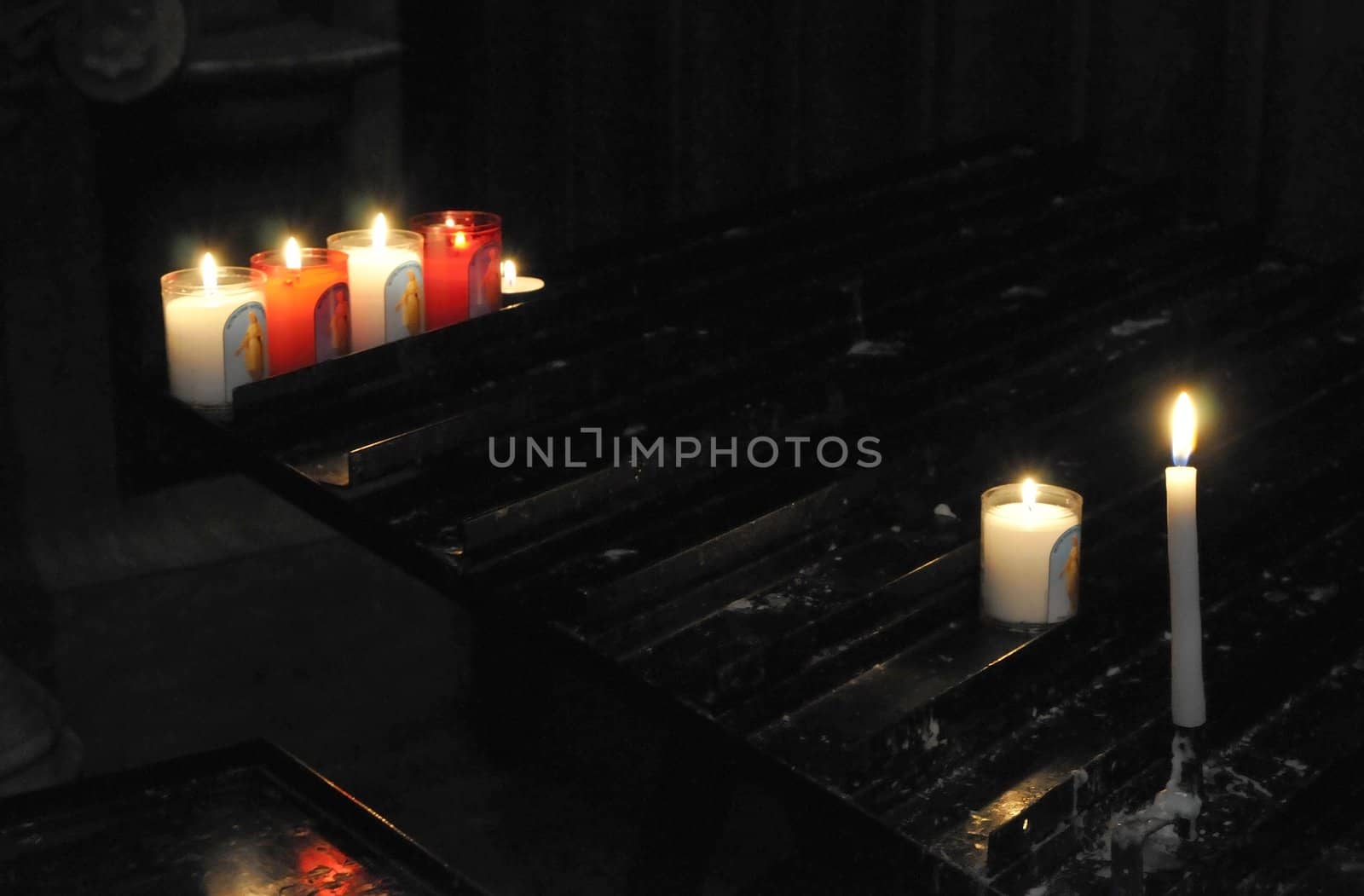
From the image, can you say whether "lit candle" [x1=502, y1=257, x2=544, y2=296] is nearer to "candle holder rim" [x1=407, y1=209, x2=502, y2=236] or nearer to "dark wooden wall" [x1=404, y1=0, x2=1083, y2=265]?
"candle holder rim" [x1=407, y1=209, x2=502, y2=236]

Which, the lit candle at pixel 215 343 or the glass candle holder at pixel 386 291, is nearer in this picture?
→ the lit candle at pixel 215 343

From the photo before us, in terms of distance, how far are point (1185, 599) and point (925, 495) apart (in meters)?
0.43

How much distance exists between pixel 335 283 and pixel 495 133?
1621mm

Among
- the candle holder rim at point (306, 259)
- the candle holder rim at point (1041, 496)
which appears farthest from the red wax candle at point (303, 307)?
the candle holder rim at point (1041, 496)

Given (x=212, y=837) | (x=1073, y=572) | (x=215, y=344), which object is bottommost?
(x=212, y=837)

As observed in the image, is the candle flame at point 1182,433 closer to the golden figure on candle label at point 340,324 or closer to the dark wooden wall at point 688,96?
the golden figure on candle label at point 340,324

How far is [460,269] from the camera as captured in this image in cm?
166

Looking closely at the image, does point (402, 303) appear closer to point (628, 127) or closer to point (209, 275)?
point (209, 275)

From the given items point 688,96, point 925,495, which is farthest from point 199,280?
point 688,96

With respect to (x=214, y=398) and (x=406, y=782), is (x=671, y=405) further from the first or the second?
(x=406, y=782)

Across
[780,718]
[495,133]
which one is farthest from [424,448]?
[495,133]

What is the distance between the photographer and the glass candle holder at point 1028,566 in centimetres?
114

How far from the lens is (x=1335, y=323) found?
1.73 meters

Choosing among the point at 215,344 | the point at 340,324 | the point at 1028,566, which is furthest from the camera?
the point at 340,324
